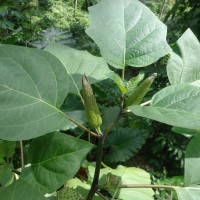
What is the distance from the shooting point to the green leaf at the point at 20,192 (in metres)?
0.38

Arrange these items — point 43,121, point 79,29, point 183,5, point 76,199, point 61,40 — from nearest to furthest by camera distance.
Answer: point 43,121 < point 76,199 < point 61,40 < point 183,5 < point 79,29

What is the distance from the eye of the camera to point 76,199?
511 millimetres

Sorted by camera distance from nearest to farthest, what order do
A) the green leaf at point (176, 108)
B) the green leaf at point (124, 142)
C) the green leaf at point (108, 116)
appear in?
the green leaf at point (176, 108) → the green leaf at point (108, 116) → the green leaf at point (124, 142)

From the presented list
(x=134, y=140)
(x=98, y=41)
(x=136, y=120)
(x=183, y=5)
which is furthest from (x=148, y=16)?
(x=183, y=5)

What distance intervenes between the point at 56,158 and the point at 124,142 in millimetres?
2157

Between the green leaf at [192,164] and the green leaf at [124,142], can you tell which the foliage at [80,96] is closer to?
the green leaf at [192,164]

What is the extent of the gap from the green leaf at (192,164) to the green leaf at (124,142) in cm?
193

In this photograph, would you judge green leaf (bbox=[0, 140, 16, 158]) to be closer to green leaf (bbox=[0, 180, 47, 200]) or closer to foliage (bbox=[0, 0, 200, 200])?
foliage (bbox=[0, 0, 200, 200])

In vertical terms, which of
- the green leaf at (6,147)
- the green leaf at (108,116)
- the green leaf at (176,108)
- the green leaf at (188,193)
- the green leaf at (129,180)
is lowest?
the green leaf at (129,180)

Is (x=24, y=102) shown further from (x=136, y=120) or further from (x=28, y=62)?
(x=136, y=120)

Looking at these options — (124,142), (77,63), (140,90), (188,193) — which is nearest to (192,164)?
(188,193)

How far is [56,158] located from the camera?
426mm

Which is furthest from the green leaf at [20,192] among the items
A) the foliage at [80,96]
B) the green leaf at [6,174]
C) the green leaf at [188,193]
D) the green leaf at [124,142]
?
the green leaf at [124,142]

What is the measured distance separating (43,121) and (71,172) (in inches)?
3.0
